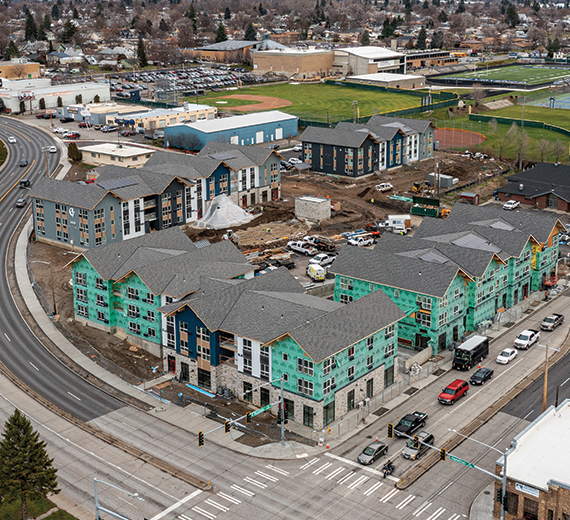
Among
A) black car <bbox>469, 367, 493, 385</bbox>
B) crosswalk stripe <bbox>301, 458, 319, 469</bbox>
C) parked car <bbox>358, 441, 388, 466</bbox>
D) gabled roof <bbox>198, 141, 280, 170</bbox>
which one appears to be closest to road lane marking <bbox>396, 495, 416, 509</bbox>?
parked car <bbox>358, 441, 388, 466</bbox>

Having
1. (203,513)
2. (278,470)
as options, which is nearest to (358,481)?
(278,470)

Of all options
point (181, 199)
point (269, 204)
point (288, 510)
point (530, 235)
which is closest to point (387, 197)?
point (269, 204)

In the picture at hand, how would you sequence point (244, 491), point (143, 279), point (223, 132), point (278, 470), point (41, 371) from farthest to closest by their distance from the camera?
point (223, 132) → point (143, 279) → point (41, 371) → point (278, 470) → point (244, 491)

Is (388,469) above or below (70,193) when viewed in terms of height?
below

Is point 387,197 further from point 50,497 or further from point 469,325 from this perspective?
point 50,497

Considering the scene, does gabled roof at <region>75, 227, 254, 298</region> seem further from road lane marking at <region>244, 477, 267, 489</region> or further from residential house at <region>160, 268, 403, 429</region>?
road lane marking at <region>244, 477, 267, 489</region>

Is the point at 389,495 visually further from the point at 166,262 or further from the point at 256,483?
the point at 166,262
